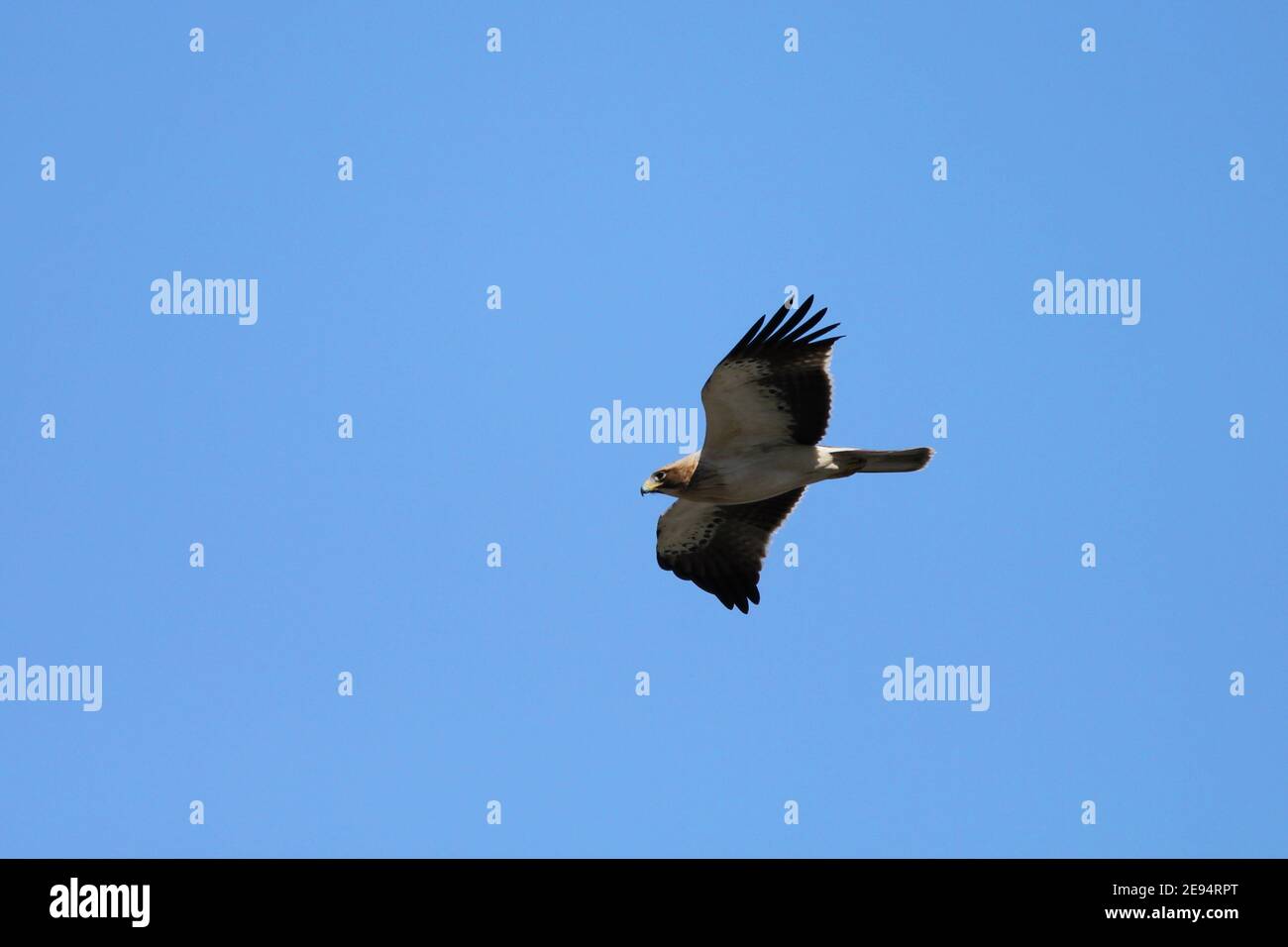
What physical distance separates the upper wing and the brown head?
1.38 ft

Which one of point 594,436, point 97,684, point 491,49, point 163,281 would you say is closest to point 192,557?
point 97,684

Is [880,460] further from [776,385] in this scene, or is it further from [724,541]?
[724,541]

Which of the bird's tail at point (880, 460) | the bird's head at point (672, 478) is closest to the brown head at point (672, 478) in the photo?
the bird's head at point (672, 478)

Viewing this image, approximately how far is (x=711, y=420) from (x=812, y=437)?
908 millimetres

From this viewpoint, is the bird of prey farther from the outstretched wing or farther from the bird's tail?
the outstretched wing

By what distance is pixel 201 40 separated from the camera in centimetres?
2181

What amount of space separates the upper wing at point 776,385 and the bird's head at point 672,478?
16.8 inches

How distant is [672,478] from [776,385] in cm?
126

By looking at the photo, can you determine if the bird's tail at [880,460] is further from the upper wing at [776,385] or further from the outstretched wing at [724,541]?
the outstretched wing at [724,541]

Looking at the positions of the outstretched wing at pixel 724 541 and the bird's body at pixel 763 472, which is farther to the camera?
the outstretched wing at pixel 724 541

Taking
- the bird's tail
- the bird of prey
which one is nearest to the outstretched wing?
the bird of prey

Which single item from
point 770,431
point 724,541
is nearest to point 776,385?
point 770,431

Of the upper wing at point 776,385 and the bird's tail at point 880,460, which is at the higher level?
the upper wing at point 776,385

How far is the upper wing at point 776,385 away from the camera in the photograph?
48.8 feet
